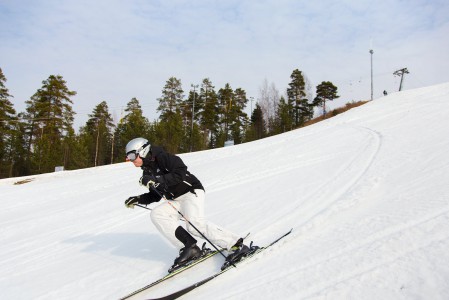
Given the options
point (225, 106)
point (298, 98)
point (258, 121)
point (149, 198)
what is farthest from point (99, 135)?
point (149, 198)

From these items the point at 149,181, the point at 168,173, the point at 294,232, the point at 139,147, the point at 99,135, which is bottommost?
the point at 294,232

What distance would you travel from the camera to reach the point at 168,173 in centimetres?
466

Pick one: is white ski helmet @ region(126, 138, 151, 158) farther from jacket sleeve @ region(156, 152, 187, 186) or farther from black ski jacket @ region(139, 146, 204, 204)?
jacket sleeve @ region(156, 152, 187, 186)

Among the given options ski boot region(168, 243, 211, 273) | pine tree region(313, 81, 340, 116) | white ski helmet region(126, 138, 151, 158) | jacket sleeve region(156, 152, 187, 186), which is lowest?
ski boot region(168, 243, 211, 273)

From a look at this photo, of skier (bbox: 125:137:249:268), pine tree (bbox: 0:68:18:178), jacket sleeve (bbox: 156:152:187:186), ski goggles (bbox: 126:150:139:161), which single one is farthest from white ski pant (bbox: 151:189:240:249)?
pine tree (bbox: 0:68:18:178)

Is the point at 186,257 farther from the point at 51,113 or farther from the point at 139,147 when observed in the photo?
the point at 51,113

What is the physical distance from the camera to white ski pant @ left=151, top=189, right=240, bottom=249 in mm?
4676

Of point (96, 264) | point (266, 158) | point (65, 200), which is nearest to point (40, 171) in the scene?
point (65, 200)

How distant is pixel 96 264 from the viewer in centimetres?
586

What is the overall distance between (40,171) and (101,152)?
1673 cm

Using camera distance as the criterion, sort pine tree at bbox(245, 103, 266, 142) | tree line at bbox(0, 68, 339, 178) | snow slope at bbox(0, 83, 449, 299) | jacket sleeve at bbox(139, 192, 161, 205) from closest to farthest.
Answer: snow slope at bbox(0, 83, 449, 299)
jacket sleeve at bbox(139, 192, 161, 205)
tree line at bbox(0, 68, 339, 178)
pine tree at bbox(245, 103, 266, 142)

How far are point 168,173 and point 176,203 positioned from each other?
0.53m

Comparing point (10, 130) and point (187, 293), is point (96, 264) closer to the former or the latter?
point (187, 293)

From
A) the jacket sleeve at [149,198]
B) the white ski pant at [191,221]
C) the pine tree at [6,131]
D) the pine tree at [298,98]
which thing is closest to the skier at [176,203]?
the white ski pant at [191,221]
